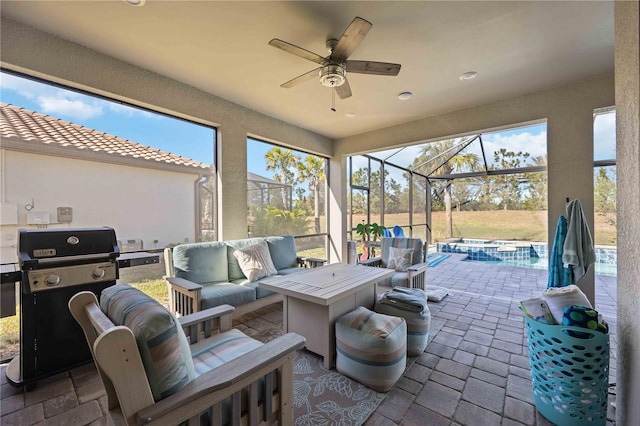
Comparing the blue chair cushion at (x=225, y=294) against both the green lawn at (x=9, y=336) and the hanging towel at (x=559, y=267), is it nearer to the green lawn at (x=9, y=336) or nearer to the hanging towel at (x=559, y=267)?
the green lawn at (x=9, y=336)

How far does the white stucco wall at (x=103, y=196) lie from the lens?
7.64 feet

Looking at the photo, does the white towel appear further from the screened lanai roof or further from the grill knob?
the screened lanai roof

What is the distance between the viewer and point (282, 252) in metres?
3.87

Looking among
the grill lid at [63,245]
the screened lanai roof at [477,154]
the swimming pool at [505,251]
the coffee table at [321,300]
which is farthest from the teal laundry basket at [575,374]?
the swimming pool at [505,251]

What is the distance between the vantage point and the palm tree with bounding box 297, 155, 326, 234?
537cm

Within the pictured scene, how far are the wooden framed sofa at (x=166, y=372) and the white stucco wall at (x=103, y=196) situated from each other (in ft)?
7.03

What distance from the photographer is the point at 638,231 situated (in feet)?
3.61

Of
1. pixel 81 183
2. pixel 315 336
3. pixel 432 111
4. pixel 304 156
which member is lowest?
pixel 315 336

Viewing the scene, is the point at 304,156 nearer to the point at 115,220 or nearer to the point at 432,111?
the point at 432,111

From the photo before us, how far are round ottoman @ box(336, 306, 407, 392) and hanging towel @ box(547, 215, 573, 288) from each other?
85.1 inches

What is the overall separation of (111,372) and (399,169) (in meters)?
7.78

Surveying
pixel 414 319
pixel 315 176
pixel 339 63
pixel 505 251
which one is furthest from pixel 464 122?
pixel 505 251

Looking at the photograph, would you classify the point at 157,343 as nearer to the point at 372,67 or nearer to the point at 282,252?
the point at 372,67

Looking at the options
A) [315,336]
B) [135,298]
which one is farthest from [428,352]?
[135,298]
